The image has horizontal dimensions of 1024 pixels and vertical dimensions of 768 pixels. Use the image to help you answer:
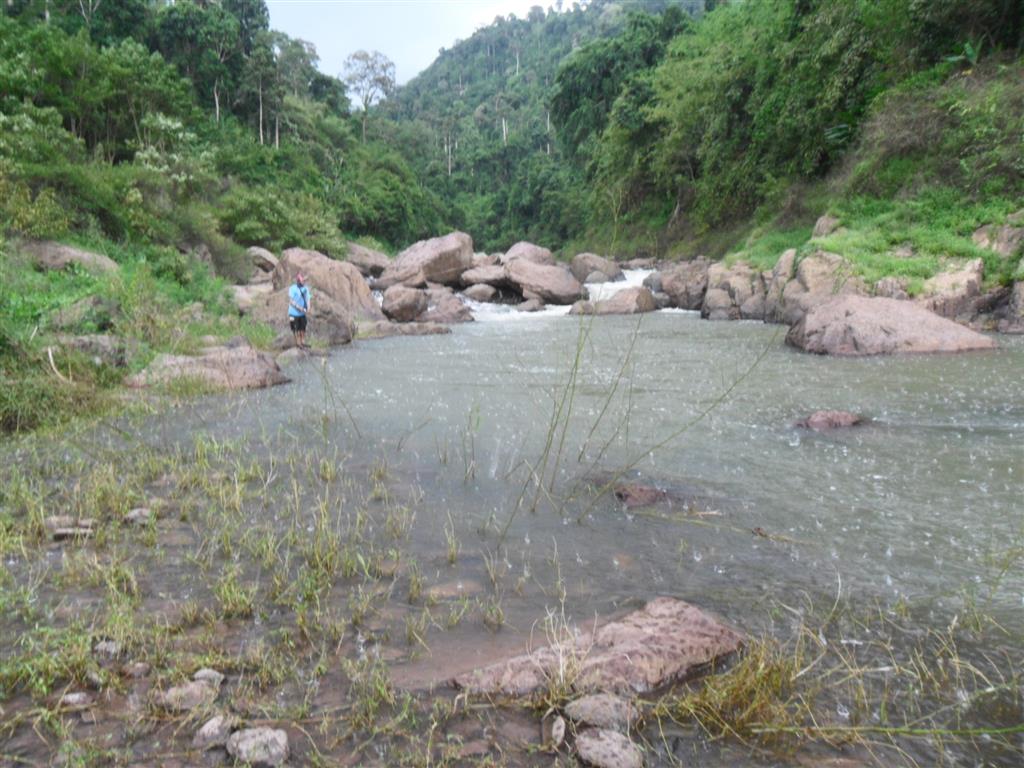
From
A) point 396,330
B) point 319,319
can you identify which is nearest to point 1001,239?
point 396,330

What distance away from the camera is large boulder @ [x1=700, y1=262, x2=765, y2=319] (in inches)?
623

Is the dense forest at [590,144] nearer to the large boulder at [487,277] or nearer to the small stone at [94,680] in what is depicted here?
the small stone at [94,680]

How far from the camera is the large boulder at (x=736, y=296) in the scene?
51.9 ft

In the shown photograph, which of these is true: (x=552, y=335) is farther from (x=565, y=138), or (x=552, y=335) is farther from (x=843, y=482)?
(x=565, y=138)

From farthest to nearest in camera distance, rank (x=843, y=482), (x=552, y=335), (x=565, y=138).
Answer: (x=565, y=138), (x=552, y=335), (x=843, y=482)

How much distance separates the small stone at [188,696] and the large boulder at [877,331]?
10033 millimetres

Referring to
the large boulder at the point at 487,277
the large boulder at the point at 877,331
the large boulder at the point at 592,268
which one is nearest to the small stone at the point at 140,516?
the large boulder at the point at 877,331

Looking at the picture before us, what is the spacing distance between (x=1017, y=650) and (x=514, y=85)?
322 feet

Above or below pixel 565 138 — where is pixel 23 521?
below

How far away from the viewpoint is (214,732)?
1.99 meters

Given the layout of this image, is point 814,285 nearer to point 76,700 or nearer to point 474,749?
point 474,749

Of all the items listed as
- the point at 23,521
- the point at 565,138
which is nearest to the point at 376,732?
the point at 23,521

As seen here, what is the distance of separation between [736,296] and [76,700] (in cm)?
1622

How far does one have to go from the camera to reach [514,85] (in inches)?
3585
